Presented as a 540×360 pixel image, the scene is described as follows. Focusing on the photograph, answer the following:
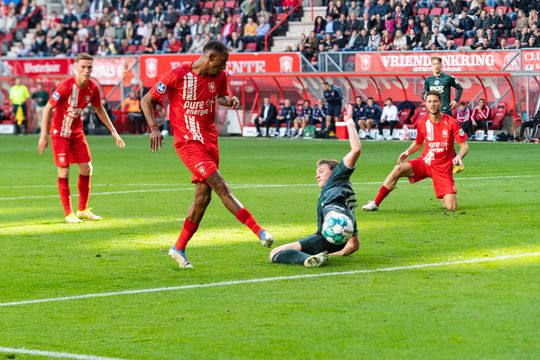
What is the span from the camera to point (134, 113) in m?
46.6

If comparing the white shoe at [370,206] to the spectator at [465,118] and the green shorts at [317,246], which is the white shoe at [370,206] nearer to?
the green shorts at [317,246]

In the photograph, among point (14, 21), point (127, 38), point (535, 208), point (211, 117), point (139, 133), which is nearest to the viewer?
point (211, 117)

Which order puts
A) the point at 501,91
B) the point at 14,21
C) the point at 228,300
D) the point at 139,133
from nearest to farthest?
the point at 228,300 → the point at 501,91 → the point at 139,133 → the point at 14,21

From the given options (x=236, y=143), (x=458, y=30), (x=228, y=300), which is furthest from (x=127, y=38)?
(x=228, y=300)

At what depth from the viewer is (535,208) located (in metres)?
15.4

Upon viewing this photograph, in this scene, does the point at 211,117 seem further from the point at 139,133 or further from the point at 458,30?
the point at 139,133

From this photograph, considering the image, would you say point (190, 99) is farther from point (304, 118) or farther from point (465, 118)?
point (304, 118)

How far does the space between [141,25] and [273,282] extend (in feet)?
135

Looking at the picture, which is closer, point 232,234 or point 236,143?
point 232,234

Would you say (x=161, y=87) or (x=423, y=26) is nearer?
(x=161, y=87)

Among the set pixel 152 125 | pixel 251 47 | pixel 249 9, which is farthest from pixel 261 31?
pixel 152 125

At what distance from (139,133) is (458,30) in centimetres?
1470

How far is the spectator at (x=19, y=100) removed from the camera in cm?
4838

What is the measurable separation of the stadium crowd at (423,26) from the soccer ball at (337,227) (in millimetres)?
26154
